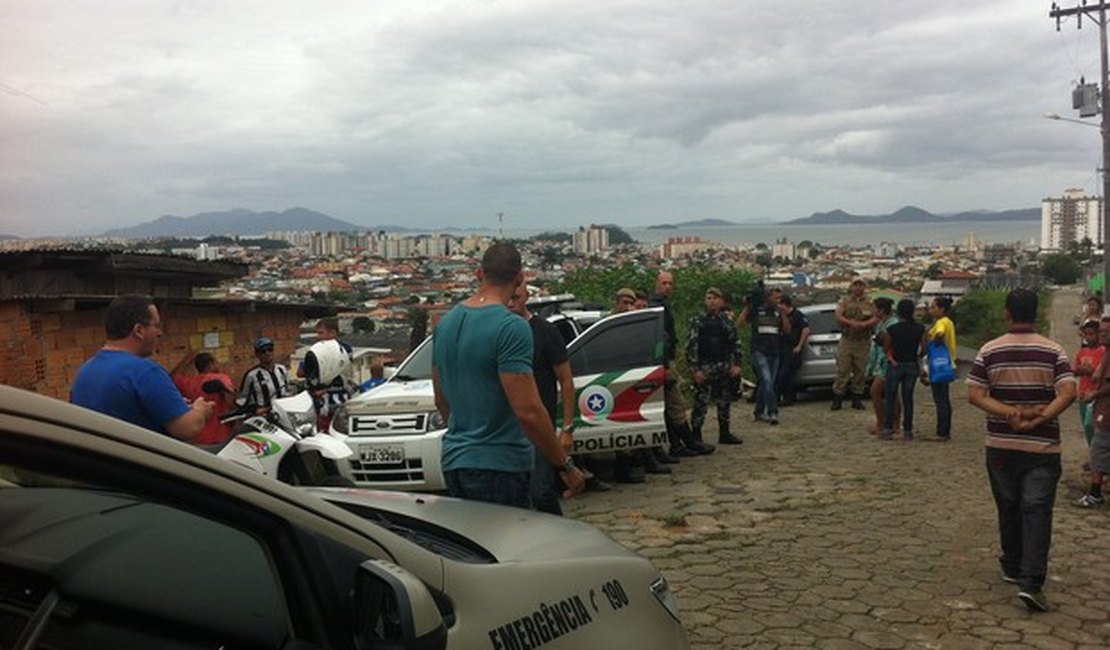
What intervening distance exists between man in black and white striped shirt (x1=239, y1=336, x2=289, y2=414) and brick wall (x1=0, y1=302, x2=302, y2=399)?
1.72 meters

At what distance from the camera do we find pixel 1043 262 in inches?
3511

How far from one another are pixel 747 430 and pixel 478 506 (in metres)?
8.76

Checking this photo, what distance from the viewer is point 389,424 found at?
25.3ft

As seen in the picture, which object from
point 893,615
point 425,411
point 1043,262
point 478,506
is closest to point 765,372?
point 425,411

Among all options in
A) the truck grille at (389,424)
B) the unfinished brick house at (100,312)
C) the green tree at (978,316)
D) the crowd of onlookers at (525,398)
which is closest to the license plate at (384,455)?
the truck grille at (389,424)

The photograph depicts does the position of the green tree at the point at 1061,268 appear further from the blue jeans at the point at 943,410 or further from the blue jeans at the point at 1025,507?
the blue jeans at the point at 1025,507

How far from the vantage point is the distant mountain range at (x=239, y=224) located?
32.0 metres

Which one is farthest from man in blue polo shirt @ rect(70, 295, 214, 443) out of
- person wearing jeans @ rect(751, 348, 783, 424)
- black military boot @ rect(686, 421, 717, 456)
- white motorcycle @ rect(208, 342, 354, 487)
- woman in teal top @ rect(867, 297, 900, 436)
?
woman in teal top @ rect(867, 297, 900, 436)

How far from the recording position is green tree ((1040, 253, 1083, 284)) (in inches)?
Result: 3438

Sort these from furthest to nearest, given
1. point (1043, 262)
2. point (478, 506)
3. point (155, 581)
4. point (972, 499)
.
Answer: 1. point (1043, 262)
2. point (972, 499)
3. point (478, 506)
4. point (155, 581)

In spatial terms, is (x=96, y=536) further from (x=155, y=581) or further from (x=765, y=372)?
(x=765, y=372)

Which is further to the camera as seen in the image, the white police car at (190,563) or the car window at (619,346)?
the car window at (619,346)

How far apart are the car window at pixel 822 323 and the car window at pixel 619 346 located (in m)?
6.02

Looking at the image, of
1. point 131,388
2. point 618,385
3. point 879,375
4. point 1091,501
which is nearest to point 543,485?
point 131,388
